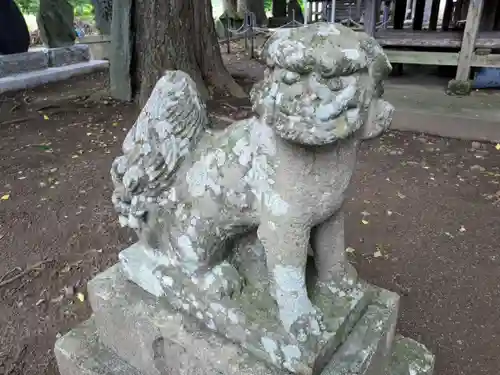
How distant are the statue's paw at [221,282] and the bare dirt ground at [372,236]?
1108mm

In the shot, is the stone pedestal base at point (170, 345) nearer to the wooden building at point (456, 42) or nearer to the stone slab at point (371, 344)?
the stone slab at point (371, 344)

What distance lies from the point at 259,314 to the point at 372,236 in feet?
5.71

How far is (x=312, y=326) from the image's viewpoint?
4.17 ft

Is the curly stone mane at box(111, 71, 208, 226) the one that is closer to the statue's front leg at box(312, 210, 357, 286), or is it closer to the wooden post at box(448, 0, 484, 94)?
the statue's front leg at box(312, 210, 357, 286)

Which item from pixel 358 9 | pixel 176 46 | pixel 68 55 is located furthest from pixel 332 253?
pixel 358 9

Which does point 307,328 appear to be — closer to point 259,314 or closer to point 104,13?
point 259,314

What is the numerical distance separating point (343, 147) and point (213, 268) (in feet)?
1.76

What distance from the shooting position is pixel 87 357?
1.68 meters

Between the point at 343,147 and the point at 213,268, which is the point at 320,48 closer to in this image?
the point at 343,147

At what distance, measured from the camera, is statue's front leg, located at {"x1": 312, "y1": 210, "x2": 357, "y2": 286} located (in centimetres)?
135

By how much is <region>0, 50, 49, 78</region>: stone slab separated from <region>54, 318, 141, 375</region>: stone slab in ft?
18.7

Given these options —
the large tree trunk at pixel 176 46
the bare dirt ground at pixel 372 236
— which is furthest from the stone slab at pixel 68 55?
the bare dirt ground at pixel 372 236

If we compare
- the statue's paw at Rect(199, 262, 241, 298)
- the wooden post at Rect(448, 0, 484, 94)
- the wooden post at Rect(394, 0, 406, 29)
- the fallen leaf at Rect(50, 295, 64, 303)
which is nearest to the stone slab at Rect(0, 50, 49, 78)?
the fallen leaf at Rect(50, 295, 64, 303)

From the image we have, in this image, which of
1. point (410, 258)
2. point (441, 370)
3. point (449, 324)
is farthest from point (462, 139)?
point (441, 370)
